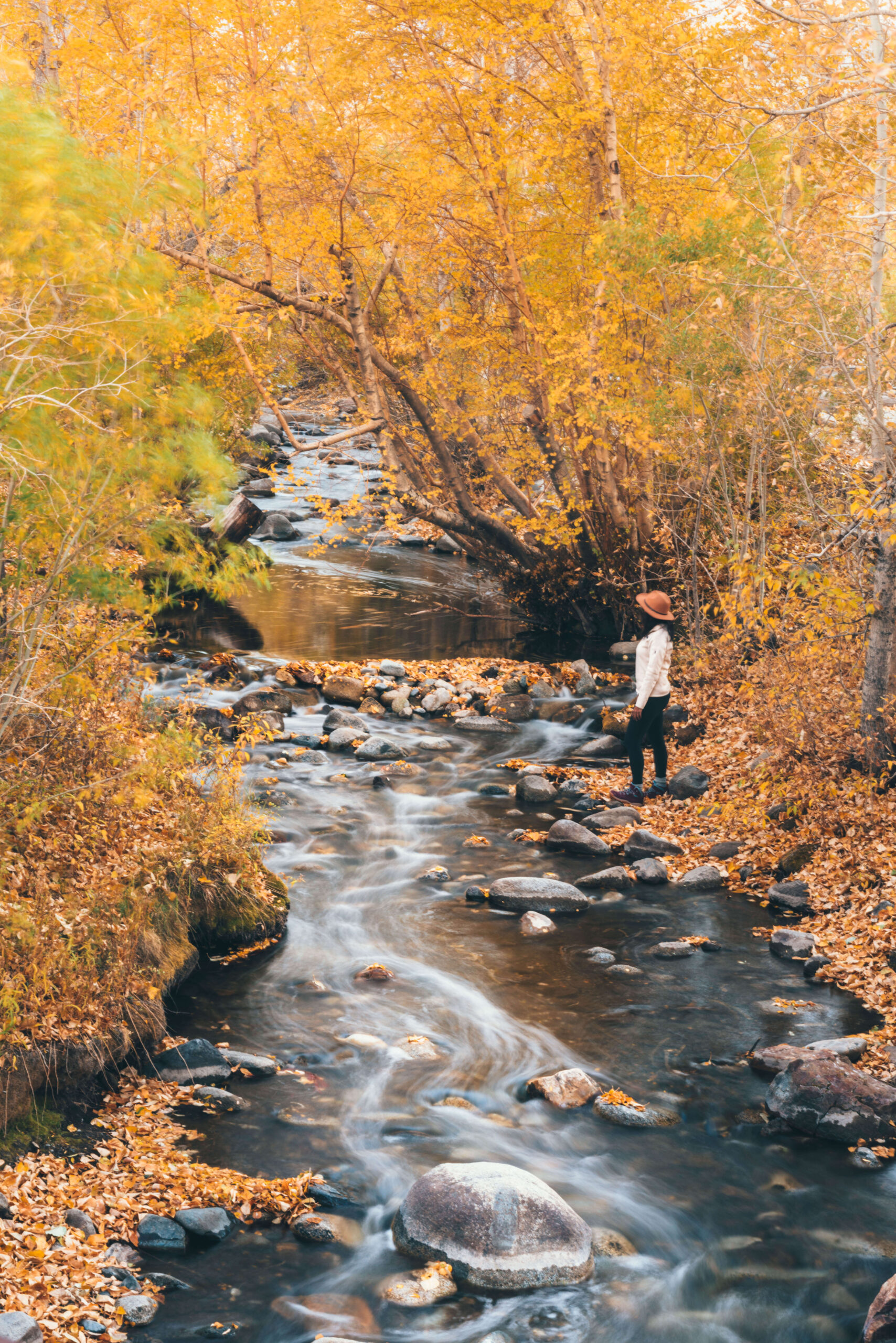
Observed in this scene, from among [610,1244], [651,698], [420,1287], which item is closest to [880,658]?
[651,698]

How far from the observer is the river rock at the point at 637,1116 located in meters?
5.53

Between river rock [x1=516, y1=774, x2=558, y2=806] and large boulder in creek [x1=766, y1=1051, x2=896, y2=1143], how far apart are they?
521 centimetres

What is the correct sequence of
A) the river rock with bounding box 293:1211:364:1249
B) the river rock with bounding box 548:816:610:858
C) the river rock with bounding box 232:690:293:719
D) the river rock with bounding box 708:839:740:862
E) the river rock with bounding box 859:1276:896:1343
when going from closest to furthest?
1. the river rock with bounding box 859:1276:896:1343
2. the river rock with bounding box 293:1211:364:1249
3. the river rock with bounding box 708:839:740:862
4. the river rock with bounding box 548:816:610:858
5. the river rock with bounding box 232:690:293:719

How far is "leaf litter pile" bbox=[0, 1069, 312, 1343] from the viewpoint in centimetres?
381

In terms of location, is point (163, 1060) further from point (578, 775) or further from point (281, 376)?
point (281, 376)

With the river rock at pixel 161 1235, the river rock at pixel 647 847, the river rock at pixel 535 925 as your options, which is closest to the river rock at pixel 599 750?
the river rock at pixel 647 847

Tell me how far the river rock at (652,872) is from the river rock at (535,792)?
6.58 feet

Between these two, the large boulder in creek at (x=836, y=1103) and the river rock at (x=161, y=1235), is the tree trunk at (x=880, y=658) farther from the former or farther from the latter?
the river rock at (x=161, y=1235)

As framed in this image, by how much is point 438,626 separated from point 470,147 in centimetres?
732

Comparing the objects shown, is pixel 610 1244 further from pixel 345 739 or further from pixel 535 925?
pixel 345 739

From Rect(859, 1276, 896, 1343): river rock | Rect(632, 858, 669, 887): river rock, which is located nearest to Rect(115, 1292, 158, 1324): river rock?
Rect(859, 1276, 896, 1343): river rock

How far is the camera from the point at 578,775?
11219 millimetres

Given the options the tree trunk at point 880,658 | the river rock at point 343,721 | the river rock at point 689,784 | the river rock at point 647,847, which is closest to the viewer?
the tree trunk at point 880,658

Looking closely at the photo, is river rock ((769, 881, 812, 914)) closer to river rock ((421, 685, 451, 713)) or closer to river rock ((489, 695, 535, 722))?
river rock ((489, 695, 535, 722))
